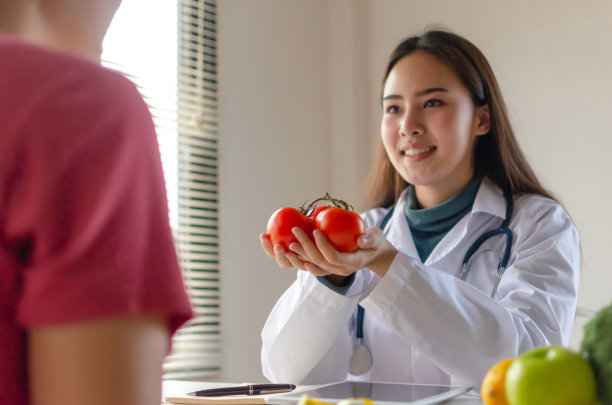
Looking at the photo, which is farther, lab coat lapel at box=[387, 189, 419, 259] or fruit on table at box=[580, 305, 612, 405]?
lab coat lapel at box=[387, 189, 419, 259]

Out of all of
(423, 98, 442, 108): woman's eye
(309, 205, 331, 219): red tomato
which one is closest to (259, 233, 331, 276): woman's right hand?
(309, 205, 331, 219): red tomato

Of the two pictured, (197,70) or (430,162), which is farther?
(197,70)

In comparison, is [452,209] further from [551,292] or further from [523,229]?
[551,292]

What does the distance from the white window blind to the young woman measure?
0.98 m

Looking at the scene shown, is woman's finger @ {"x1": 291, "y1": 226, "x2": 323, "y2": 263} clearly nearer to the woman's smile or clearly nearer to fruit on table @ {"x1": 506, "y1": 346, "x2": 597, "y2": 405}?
the woman's smile

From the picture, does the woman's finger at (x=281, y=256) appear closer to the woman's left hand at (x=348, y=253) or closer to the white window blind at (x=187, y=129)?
the woman's left hand at (x=348, y=253)

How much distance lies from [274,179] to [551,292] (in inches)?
70.6

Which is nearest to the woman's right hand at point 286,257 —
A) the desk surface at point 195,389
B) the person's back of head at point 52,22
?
the desk surface at point 195,389

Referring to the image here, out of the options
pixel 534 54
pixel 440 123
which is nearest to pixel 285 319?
pixel 440 123

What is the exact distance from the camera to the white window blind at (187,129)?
107 inches

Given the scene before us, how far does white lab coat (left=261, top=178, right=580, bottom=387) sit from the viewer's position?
1.36 m

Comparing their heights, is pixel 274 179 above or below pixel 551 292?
above

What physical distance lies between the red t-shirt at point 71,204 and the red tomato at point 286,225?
39.6 inches

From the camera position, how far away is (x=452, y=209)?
6.02 ft
